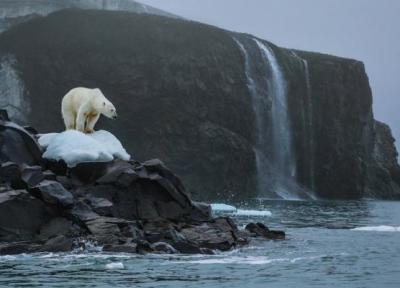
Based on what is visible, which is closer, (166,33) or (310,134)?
(166,33)

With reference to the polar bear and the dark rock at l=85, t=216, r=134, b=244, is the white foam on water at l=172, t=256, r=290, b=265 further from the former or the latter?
the polar bear

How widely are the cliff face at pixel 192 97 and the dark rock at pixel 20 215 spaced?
59378 mm

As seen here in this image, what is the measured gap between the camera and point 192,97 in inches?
3760

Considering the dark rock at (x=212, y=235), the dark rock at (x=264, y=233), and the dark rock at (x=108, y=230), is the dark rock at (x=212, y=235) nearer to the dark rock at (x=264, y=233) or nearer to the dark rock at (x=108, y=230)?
the dark rock at (x=108, y=230)

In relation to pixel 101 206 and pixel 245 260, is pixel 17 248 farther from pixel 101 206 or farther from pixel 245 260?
pixel 245 260

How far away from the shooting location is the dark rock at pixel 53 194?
28234 millimetres

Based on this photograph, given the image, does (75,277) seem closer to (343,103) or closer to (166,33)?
(166,33)

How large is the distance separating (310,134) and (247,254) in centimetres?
8098

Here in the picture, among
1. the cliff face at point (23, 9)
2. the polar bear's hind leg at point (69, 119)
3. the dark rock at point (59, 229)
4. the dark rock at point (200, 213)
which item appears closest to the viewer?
the dark rock at point (59, 229)

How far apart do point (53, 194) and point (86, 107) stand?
7287 mm

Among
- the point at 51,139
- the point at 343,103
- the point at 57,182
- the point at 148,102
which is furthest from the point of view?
the point at 343,103

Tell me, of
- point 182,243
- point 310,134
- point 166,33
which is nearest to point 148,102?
point 166,33

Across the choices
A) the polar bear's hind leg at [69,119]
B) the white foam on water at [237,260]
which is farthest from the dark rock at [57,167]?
the white foam on water at [237,260]

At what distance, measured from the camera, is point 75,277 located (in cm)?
2130
